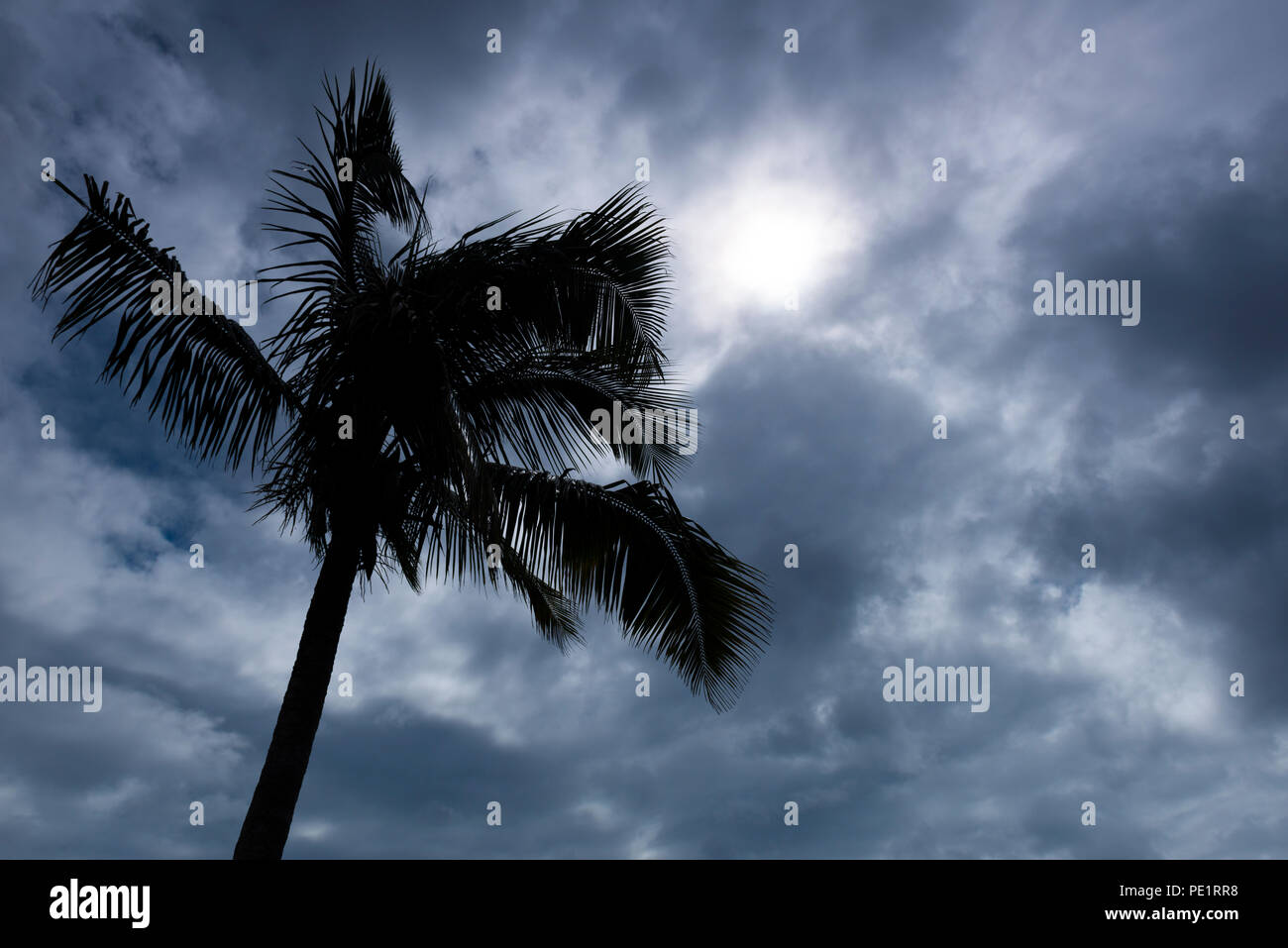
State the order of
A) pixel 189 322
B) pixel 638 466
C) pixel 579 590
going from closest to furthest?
pixel 189 322 < pixel 579 590 < pixel 638 466

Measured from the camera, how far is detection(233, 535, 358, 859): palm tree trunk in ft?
17.0

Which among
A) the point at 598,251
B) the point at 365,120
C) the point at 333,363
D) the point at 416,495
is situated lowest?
the point at 416,495

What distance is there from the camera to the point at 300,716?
5.52 meters

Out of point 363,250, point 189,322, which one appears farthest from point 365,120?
point 189,322

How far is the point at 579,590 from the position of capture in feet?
21.7

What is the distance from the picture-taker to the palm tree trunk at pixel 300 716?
5.20 meters

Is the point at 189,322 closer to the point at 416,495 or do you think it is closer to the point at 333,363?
the point at 333,363
